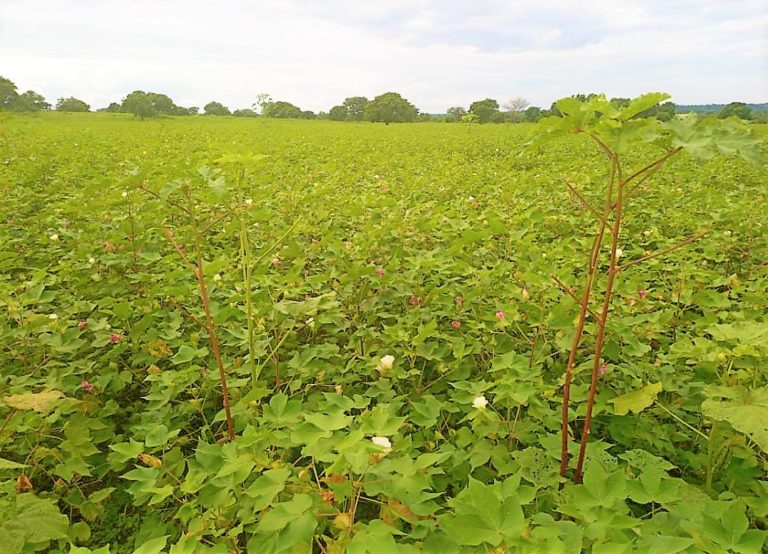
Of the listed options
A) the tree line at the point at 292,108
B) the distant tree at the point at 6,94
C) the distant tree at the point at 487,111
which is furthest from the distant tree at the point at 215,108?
the distant tree at the point at 487,111

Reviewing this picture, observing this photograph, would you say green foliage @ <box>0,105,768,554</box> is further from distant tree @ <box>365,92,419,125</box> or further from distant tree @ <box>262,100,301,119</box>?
distant tree @ <box>262,100,301,119</box>

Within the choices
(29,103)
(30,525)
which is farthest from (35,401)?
(29,103)

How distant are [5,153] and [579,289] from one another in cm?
909

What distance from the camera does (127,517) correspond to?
62.3 inches

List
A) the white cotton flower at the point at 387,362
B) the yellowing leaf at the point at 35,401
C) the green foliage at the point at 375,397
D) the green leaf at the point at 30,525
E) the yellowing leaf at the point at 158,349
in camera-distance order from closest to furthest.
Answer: the green foliage at the point at 375,397 → the green leaf at the point at 30,525 → the yellowing leaf at the point at 35,401 → the white cotton flower at the point at 387,362 → the yellowing leaf at the point at 158,349

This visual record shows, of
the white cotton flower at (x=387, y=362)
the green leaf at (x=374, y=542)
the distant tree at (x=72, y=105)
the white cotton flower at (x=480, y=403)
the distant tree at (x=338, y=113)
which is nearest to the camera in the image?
the green leaf at (x=374, y=542)

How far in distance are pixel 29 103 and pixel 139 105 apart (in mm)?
11689

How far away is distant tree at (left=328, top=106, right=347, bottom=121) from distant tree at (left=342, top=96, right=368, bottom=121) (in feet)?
1.59

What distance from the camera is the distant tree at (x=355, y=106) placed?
5756 cm

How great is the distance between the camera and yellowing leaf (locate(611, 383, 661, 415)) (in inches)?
55.1

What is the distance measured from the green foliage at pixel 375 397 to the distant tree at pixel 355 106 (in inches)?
2245

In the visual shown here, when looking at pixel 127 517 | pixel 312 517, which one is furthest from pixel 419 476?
pixel 127 517

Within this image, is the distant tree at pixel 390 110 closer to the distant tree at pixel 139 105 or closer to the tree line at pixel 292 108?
the tree line at pixel 292 108

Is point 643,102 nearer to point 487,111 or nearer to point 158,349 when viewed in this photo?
point 158,349
